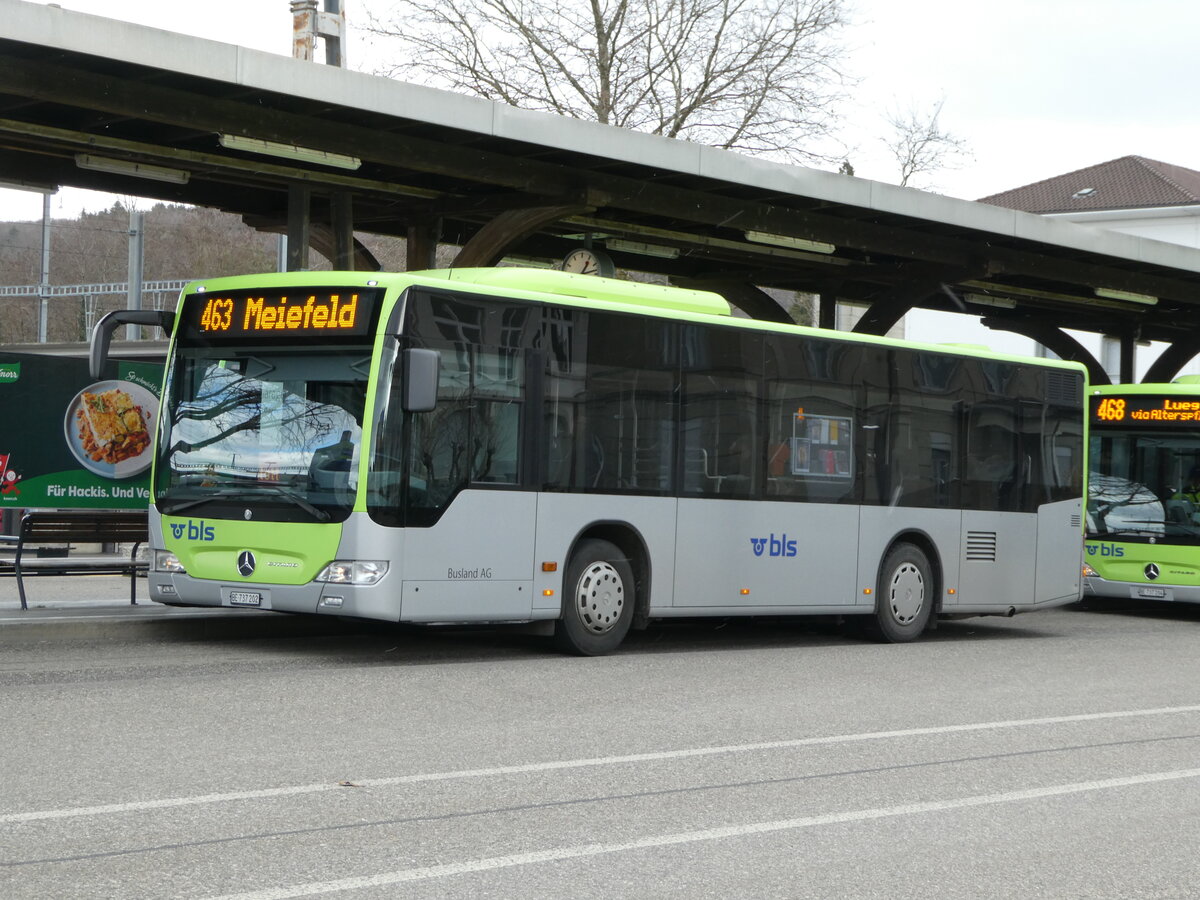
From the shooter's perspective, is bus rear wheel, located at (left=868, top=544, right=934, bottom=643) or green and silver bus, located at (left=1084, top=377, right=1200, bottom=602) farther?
green and silver bus, located at (left=1084, top=377, right=1200, bottom=602)

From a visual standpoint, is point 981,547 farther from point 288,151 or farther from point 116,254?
point 116,254

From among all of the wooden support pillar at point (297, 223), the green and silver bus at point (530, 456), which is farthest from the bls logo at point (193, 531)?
the wooden support pillar at point (297, 223)

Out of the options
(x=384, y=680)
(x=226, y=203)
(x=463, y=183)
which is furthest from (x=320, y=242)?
(x=384, y=680)

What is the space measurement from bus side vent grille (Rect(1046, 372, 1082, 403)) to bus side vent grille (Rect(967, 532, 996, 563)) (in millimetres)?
1802

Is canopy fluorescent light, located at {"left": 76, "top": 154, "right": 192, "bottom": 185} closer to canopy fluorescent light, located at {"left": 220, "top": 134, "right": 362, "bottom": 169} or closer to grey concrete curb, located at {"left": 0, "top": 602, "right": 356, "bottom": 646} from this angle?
canopy fluorescent light, located at {"left": 220, "top": 134, "right": 362, "bottom": 169}

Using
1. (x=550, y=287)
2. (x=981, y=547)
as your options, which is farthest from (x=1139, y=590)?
(x=550, y=287)

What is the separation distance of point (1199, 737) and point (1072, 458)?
8.35 m

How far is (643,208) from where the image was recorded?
741 inches

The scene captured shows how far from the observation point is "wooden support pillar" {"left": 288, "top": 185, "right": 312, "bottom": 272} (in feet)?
59.3

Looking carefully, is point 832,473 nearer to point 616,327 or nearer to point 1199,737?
point 616,327

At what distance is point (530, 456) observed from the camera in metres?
12.5

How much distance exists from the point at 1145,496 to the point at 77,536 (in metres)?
13.2

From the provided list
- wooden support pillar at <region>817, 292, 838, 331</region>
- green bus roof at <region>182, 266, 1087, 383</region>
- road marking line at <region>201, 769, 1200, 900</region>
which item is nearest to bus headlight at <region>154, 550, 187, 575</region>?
green bus roof at <region>182, 266, 1087, 383</region>

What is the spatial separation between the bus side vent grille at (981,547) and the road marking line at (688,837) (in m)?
8.13
